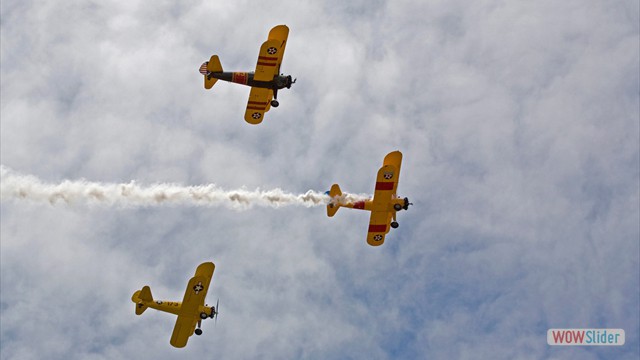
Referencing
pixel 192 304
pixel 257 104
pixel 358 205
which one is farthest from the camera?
pixel 192 304

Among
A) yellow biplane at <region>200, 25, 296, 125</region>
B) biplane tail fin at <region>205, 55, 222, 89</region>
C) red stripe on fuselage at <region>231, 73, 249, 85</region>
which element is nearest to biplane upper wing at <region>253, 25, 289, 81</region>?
yellow biplane at <region>200, 25, 296, 125</region>

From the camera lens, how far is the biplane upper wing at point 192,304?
A: 2297 inches

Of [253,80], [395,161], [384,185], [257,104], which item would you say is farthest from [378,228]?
[253,80]

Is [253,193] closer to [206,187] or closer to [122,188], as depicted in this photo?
[206,187]

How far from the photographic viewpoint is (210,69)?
57156mm

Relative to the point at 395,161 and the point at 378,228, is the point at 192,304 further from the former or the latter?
the point at 395,161

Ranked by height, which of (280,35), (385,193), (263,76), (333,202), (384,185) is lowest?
(333,202)

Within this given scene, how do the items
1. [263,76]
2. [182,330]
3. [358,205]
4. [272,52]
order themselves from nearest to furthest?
[272,52] → [358,205] → [263,76] → [182,330]

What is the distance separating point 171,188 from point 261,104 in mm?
7263

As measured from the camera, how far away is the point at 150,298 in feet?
197

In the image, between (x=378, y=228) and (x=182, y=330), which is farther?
(x=182, y=330)

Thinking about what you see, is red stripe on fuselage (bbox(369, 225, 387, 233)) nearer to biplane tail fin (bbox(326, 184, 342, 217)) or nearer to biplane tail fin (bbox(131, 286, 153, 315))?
biplane tail fin (bbox(326, 184, 342, 217))

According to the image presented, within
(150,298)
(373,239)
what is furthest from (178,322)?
(373,239)

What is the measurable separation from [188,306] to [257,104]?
12575 mm
